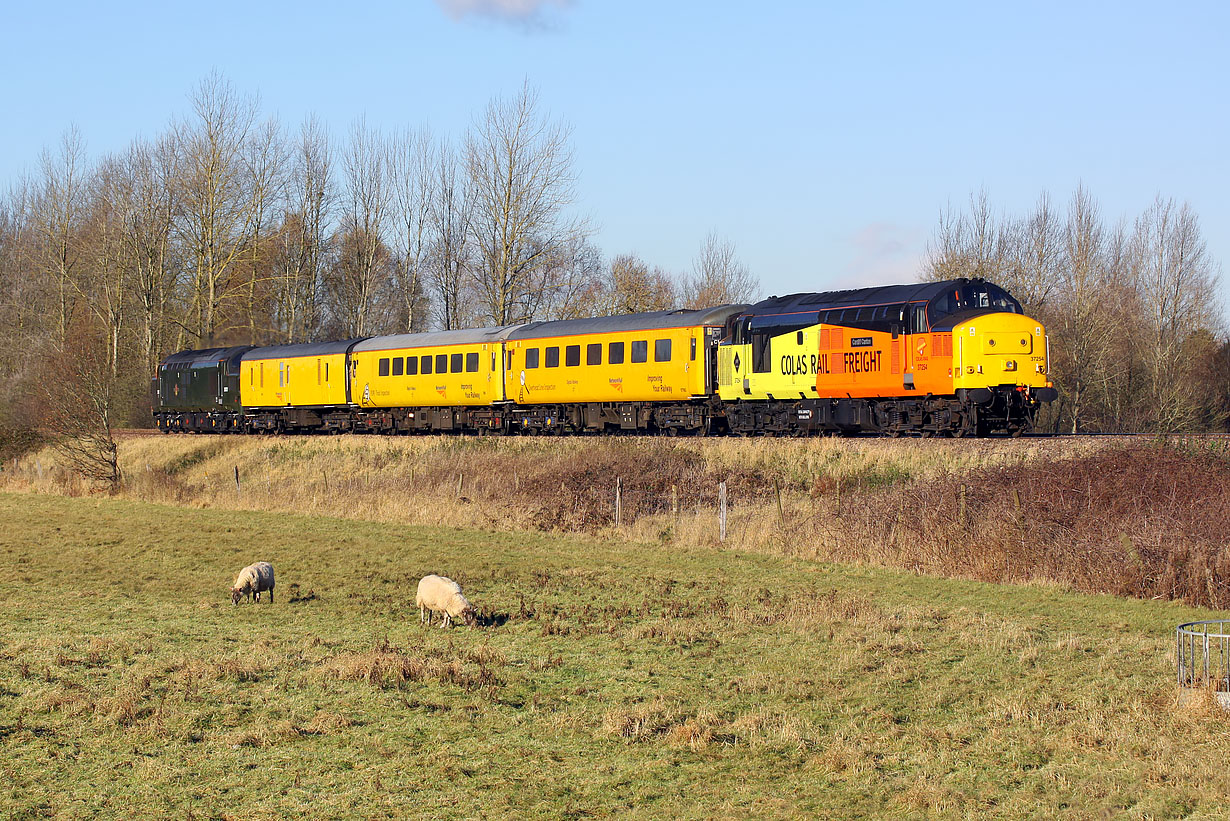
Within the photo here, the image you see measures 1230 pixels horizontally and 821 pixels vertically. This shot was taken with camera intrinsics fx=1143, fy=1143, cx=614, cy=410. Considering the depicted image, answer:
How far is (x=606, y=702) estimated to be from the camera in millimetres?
10977

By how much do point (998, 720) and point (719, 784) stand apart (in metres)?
3.04

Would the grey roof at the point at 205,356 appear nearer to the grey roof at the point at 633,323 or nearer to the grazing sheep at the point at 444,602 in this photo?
the grey roof at the point at 633,323

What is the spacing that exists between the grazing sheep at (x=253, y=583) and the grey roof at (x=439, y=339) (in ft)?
70.7

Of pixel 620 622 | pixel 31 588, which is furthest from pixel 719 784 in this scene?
pixel 31 588

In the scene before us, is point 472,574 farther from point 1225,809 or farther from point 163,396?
point 163,396

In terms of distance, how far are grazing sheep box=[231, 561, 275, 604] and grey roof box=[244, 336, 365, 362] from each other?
27282 mm

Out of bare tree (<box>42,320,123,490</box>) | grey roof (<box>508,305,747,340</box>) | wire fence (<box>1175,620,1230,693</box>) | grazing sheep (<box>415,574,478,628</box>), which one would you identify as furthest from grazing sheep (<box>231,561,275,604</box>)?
bare tree (<box>42,320,123,490</box>)

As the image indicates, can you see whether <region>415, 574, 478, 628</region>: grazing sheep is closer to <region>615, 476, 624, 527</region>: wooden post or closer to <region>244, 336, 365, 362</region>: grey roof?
<region>615, 476, 624, 527</region>: wooden post

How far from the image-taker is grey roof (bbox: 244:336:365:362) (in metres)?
44.4

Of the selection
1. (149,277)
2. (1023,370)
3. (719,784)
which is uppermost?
(149,277)

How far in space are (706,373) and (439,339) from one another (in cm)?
1228

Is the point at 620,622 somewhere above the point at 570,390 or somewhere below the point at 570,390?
below

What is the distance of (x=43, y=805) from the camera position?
823 cm

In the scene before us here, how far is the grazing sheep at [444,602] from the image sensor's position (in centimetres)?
1518
